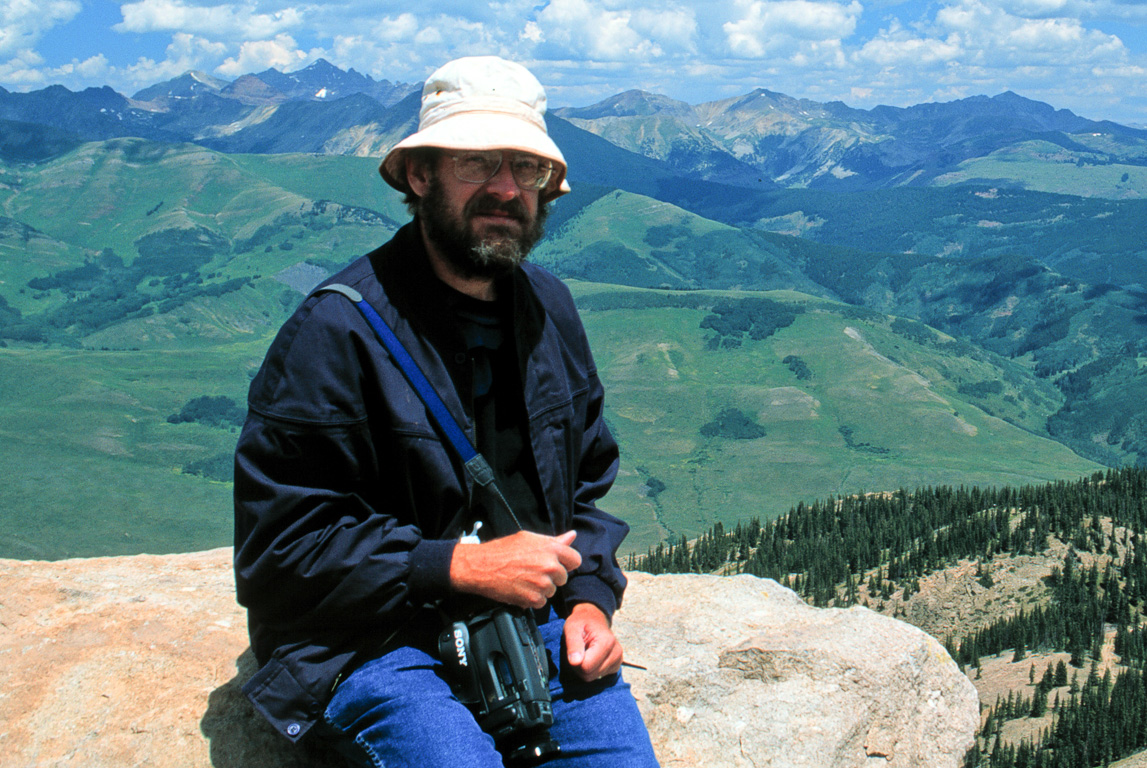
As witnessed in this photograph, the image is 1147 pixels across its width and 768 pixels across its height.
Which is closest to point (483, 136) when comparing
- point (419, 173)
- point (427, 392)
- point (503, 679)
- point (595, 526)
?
point (419, 173)

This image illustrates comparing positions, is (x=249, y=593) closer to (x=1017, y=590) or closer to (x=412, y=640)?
(x=412, y=640)

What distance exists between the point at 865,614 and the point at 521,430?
21.7 feet

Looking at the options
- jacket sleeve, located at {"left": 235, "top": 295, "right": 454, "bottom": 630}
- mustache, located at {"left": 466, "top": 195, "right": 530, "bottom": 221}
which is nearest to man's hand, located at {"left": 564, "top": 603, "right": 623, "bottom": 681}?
jacket sleeve, located at {"left": 235, "top": 295, "right": 454, "bottom": 630}

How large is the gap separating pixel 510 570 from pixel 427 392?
4.00 feet

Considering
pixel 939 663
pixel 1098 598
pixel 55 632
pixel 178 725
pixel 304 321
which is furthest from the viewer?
pixel 1098 598

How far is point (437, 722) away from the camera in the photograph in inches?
210

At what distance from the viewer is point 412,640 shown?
5828 millimetres

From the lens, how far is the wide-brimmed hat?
5672 mm

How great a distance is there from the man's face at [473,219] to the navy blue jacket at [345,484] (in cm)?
22

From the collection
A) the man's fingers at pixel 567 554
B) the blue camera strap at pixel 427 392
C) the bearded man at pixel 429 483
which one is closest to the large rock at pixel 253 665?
the bearded man at pixel 429 483

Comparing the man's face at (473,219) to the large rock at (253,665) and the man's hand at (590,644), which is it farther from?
the large rock at (253,665)

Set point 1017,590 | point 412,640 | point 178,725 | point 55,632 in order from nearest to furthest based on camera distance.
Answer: point 412,640 → point 178,725 → point 55,632 → point 1017,590

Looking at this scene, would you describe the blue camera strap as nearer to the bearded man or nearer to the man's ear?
the bearded man

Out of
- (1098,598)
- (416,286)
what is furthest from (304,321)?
(1098,598)
